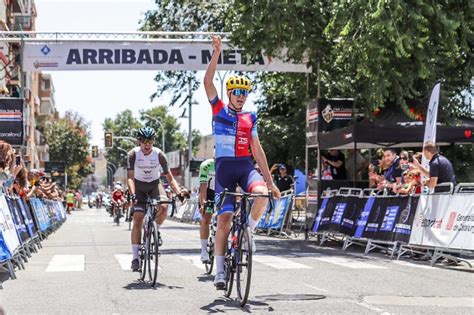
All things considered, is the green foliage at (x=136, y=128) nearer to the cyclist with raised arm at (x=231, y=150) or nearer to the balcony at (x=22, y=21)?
the balcony at (x=22, y=21)

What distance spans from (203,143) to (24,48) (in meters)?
115

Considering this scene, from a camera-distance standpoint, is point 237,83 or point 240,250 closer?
point 240,250

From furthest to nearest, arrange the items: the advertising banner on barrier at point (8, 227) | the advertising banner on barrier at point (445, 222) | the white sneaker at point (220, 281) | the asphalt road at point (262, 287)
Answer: the advertising banner on barrier at point (445, 222), the advertising banner on barrier at point (8, 227), the white sneaker at point (220, 281), the asphalt road at point (262, 287)

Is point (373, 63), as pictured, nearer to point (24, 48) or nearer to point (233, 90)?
point (233, 90)

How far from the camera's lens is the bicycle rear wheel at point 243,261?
825cm

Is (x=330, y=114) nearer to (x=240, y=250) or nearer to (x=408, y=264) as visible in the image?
(x=408, y=264)

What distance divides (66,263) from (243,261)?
6318mm

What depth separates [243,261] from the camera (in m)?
8.43

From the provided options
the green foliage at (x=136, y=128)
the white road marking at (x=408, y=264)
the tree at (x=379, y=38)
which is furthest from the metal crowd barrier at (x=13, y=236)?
the green foliage at (x=136, y=128)

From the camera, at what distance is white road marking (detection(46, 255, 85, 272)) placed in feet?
42.3

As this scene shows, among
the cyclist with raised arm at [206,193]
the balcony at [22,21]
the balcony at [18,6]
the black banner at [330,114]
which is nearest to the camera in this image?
the cyclist with raised arm at [206,193]

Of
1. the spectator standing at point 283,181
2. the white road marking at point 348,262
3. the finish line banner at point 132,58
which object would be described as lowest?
the white road marking at point 348,262

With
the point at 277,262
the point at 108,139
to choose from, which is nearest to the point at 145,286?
the point at 277,262

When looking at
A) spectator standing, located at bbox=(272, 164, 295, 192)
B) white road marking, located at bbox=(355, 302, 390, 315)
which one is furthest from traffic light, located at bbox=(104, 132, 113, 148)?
white road marking, located at bbox=(355, 302, 390, 315)
